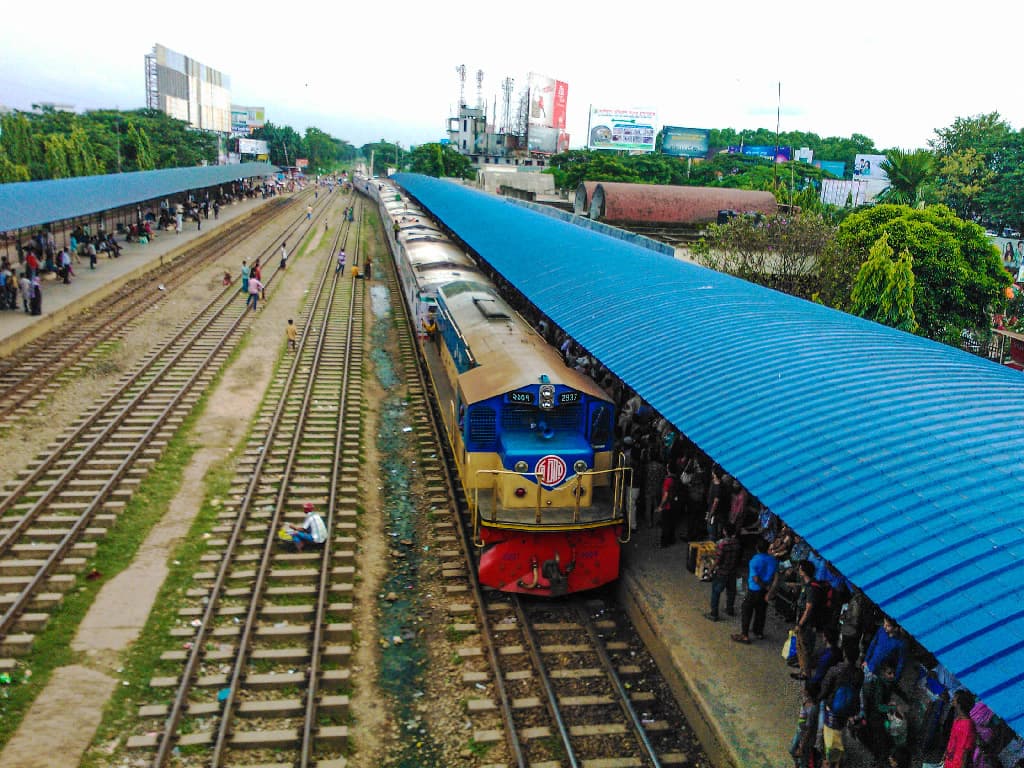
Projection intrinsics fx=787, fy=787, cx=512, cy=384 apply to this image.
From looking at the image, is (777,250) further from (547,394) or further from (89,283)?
(89,283)

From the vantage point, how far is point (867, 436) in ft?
27.8

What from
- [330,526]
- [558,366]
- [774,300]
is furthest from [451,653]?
[774,300]

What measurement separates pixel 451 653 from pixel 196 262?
120 feet

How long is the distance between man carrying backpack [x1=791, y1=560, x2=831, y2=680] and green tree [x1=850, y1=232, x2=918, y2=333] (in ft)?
45.7

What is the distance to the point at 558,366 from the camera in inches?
500

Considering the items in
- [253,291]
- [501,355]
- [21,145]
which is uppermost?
[21,145]

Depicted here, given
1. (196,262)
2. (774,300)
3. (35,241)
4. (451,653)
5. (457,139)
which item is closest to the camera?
(451,653)

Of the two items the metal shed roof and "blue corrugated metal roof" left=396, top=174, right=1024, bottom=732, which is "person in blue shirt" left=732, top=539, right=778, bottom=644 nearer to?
"blue corrugated metal roof" left=396, top=174, right=1024, bottom=732

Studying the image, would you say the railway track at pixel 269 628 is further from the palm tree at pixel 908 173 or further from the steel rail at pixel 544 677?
the palm tree at pixel 908 173

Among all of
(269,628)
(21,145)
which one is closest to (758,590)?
(269,628)

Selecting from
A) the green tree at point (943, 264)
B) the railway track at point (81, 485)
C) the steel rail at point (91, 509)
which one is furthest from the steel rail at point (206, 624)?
the green tree at point (943, 264)

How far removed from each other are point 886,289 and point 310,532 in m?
16.3

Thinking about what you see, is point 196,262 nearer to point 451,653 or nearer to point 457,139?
point 451,653

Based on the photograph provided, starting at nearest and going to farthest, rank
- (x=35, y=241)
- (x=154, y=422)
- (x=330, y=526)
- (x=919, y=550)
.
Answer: (x=919, y=550)
(x=330, y=526)
(x=154, y=422)
(x=35, y=241)
